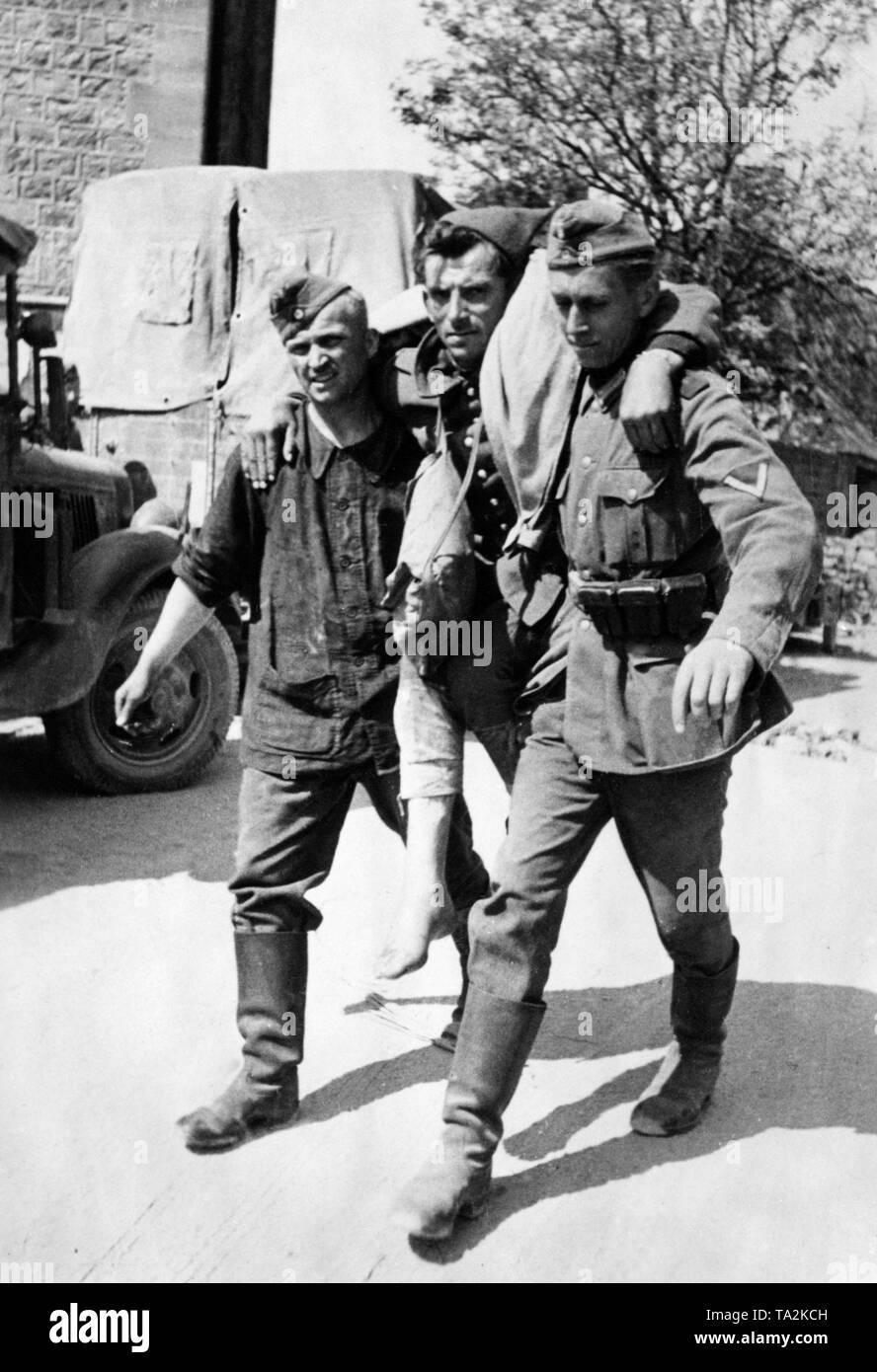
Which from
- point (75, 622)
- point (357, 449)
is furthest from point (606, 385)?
point (75, 622)

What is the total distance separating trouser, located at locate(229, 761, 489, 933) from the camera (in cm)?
327

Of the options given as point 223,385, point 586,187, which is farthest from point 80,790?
point 586,187

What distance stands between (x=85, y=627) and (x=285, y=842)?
351 cm

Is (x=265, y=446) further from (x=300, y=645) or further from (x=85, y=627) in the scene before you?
(x=85, y=627)

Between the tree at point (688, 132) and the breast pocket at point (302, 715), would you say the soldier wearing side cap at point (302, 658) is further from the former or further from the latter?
the tree at point (688, 132)

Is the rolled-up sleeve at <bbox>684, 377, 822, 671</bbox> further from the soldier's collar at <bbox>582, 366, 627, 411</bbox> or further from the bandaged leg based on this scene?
the bandaged leg

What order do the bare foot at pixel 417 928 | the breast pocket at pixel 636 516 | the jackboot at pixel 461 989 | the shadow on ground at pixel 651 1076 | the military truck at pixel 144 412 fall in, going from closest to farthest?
the breast pocket at pixel 636 516 → the bare foot at pixel 417 928 → the shadow on ground at pixel 651 1076 → the jackboot at pixel 461 989 → the military truck at pixel 144 412

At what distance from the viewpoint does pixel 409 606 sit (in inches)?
123

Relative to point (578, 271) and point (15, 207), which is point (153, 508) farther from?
point (15, 207)

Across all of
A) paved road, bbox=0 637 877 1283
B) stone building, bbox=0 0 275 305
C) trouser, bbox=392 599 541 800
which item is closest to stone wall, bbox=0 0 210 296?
stone building, bbox=0 0 275 305

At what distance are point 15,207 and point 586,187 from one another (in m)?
5.04

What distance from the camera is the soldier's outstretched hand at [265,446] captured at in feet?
10.9

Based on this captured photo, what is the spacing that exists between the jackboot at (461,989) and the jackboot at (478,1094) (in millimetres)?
618

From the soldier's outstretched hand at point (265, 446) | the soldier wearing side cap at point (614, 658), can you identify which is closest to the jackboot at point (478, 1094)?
the soldier wearing side cap at point (614, 658)
